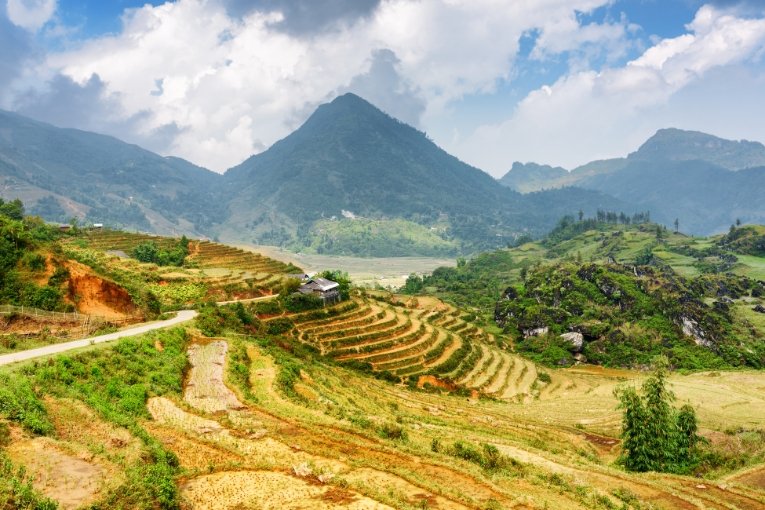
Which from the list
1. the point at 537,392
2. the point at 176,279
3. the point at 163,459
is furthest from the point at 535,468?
the point at 176,279

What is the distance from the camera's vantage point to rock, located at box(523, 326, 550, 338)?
98.9 m

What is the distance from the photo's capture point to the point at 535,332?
100 metres

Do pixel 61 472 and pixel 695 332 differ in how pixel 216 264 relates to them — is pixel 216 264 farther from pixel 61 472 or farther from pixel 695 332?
pixel 695 332

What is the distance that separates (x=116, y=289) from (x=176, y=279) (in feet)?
66.1

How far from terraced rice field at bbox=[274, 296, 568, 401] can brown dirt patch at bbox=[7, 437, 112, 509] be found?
1466 inches

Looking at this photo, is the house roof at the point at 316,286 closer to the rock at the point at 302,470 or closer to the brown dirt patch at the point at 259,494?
the rock at the point at 302,470

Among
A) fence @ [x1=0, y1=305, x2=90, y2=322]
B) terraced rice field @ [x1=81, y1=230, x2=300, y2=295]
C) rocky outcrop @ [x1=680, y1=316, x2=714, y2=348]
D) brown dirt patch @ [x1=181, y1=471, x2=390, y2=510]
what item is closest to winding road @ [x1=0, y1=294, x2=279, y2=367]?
fence @ [x1=0, y1=305, x2=90, y2=322]

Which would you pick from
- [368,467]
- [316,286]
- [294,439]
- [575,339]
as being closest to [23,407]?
[294,439]

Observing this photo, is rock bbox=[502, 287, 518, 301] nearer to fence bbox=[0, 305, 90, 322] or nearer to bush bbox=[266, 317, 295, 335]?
bush bbox=[266, 317, 295, 335]

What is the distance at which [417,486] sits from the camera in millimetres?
16328

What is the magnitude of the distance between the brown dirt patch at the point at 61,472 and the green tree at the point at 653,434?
28.3 m

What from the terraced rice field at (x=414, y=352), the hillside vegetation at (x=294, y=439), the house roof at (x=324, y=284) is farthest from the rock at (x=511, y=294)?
the hillside vegetation at (x=294, y=439)

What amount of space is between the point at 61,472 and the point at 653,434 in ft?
99.2

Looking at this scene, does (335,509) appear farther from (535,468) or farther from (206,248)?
(206,248)
